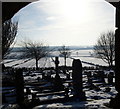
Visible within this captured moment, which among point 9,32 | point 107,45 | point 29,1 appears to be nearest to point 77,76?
point 29,1

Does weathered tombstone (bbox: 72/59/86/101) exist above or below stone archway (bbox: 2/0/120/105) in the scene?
below

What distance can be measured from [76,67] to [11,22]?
1468cm

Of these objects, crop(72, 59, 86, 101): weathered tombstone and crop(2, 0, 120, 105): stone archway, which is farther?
crop(72, 59, 86, 101): weathered tombstone

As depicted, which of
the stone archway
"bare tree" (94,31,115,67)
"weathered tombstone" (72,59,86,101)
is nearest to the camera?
the stone archway

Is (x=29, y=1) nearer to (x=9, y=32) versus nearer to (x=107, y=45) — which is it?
(x=9, y=32)

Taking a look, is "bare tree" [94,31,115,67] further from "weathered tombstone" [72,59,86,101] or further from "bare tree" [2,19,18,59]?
"weathered tombstone" [72,59,86,101]

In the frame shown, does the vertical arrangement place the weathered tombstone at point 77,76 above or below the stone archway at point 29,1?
below

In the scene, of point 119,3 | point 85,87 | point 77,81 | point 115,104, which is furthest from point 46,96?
point 119,3

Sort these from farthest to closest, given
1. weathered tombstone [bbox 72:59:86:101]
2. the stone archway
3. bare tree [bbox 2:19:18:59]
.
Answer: bare tree [bbox 2:19:18:59], weathered tombstone [bbox 72:59:86:101], the stone archway

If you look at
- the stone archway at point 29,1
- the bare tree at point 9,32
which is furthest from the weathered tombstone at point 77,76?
the bare tree at point 9,32

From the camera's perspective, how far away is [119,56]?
478 cm

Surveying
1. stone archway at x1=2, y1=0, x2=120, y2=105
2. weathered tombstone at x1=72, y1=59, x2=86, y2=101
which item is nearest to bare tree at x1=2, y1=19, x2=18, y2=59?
weathered tombstone at x1=72, y1=59, x2=86, y2=101

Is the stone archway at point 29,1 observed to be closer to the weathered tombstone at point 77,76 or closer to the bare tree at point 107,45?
the weathered tombstone at point 77,76

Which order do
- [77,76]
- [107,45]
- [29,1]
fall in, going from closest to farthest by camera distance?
[29,1], [77,76], [107,45]
